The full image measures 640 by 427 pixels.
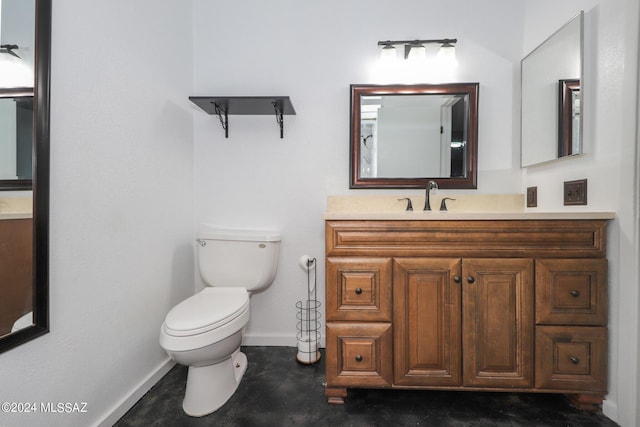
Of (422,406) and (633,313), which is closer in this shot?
(633,313)

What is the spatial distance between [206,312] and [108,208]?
24.8 inches

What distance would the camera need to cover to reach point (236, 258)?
1.64 metres

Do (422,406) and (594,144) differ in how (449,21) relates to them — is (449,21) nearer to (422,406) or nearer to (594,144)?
(594,144)

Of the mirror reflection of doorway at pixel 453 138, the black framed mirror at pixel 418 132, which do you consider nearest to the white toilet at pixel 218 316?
the black framed mirror at pixel 418 132

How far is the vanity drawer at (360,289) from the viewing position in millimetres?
1241

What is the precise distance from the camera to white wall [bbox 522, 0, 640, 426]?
112 cm

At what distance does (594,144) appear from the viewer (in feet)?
4.18

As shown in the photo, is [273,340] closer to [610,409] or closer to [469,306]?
[469,306]

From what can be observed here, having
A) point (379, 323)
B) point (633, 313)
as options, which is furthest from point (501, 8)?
point (379, 323)

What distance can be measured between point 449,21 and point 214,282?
7.32ft

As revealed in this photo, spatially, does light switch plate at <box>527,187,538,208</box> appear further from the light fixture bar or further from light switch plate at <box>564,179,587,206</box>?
the light fixture bar

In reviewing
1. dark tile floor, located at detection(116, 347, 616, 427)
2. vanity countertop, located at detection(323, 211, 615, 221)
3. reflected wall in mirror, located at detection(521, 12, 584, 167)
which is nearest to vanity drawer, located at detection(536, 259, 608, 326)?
vanity countertop, located at detection(323, 211, 615, 221)

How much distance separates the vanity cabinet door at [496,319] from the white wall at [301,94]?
0.72 metres

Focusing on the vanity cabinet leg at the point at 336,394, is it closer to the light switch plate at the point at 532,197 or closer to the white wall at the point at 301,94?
the white wall at the point at 301,94
